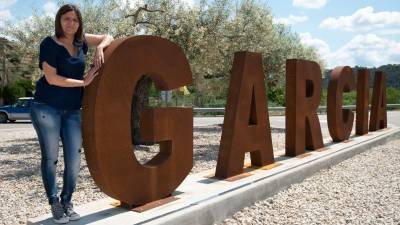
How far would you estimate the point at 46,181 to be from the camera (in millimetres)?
3648

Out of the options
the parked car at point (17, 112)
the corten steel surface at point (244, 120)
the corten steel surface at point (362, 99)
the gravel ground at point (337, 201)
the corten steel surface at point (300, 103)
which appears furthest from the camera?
the parked car at point (17, 112)

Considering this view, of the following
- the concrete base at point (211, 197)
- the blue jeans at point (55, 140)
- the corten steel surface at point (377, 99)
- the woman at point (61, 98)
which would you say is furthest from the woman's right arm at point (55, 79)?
the corten steel surface at point (377, 99)

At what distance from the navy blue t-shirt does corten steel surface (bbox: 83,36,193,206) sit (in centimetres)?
26

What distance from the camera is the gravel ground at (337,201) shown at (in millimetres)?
4793

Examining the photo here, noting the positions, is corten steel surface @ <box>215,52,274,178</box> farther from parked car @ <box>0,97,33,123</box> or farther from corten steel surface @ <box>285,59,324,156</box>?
parked car @ <box>0,97,33,123</box>

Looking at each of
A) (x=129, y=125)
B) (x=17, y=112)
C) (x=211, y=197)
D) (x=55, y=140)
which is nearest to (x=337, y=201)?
(x=211, y=197)

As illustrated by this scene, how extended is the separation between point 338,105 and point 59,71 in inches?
289

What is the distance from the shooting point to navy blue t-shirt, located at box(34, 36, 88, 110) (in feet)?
11.5

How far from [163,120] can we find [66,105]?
1218 mm

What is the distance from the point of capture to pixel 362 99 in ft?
38.0

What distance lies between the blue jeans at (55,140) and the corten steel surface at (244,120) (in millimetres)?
2469

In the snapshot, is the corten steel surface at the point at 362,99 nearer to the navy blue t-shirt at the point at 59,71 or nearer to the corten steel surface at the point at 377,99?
the corten steel surface at the point at 377,99

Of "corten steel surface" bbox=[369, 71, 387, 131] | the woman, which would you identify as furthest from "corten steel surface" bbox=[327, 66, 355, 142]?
the woman

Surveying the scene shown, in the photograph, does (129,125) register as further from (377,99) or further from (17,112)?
(17,112)
